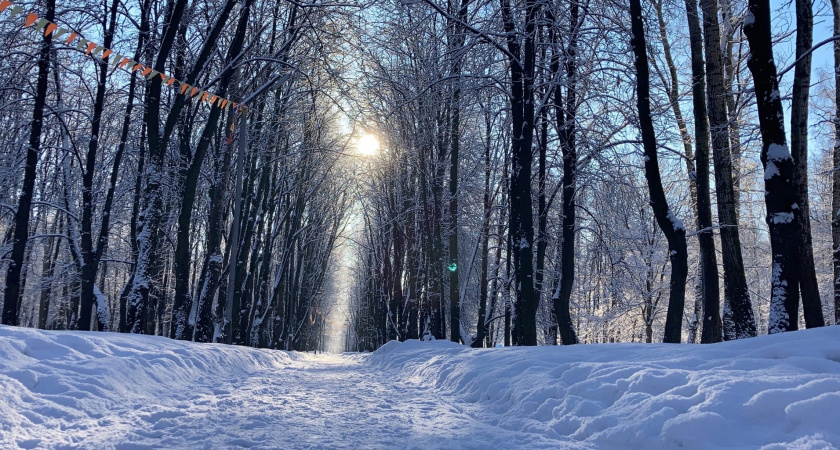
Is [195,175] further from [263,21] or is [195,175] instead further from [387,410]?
[387,410]

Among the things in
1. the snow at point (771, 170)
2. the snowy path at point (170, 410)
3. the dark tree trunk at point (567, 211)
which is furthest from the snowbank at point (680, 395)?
the dark tree trunk at point (567, 211)

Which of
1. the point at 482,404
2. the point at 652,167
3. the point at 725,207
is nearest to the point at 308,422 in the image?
the point at 482,404

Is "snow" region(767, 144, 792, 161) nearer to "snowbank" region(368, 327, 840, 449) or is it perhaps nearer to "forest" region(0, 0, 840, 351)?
"forest" region(0, 0, 840, 351)

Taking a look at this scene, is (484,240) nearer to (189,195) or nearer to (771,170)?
(189,195)

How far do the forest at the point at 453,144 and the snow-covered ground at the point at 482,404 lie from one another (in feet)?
11.1

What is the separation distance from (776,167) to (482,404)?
4716 mm

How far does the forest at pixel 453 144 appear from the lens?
10336 mm

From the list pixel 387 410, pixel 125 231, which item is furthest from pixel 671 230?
pixel 125 231

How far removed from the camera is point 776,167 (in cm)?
688

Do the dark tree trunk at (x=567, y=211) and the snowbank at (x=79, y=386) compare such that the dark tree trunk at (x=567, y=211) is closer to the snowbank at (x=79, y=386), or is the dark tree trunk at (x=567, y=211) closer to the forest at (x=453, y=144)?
the forest at (x=453, y=144)

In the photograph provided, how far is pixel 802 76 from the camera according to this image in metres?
10.3

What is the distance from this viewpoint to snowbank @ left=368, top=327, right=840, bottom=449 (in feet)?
11.0

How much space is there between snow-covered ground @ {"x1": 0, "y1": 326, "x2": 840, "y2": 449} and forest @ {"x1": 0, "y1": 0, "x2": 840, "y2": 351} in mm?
3372

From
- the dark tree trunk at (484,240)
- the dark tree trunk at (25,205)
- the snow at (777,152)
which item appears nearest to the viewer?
the snow at (777,152)
